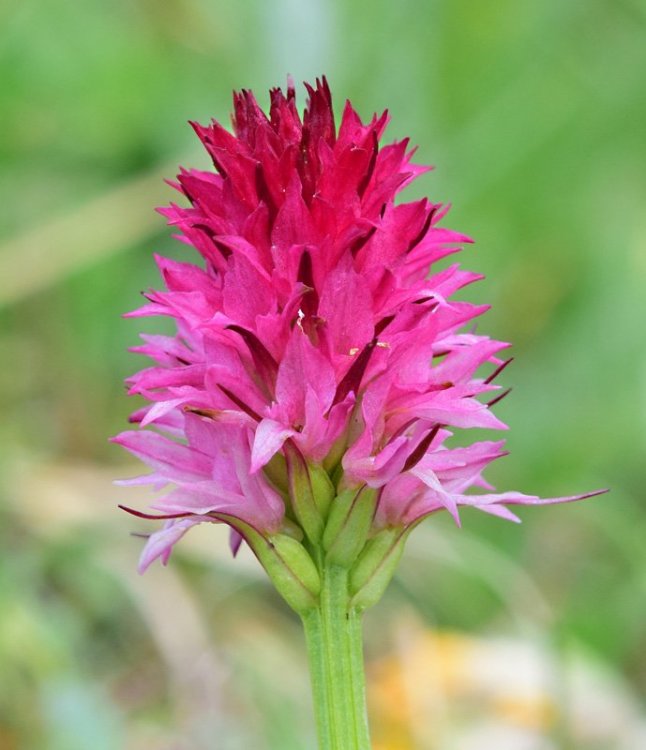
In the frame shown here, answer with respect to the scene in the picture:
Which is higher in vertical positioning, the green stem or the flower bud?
the flower bud

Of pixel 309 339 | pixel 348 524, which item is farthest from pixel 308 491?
pixel 309 339

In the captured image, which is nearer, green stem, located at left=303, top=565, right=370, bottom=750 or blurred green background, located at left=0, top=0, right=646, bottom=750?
green stem, located at left=303, top=565, right=370, bottom=750

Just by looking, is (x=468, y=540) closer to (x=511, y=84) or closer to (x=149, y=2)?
(x=511, y=84)

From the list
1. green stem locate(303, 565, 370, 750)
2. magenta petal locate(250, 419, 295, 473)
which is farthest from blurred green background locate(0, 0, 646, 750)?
magenta petal locate(250, 419, 295, 473)

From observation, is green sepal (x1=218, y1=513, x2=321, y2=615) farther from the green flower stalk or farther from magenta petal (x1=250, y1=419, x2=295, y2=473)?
magenta petal (x1=250, y1=419, x2=295, y2=473)

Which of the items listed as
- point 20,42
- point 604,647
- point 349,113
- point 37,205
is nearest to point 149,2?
point 20,42

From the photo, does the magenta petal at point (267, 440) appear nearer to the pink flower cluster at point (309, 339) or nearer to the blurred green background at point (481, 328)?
the pink flower cluster at point (309, 339)

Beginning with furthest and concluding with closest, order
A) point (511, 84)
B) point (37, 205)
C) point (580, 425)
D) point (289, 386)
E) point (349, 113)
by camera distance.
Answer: point (511, 84) < point (37, 205) < point (580, 425) < point (349, 113) < point (289, 386)

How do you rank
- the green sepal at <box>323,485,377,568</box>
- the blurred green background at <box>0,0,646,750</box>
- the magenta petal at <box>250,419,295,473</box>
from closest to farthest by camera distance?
the magenta petal at <box>250,419,295,473</box>, the green sepal at <box>323,485,377,568</box>, the blurred green background at <box>0,0,646,750</box>

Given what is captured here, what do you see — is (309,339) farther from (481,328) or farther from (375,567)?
(481,328)
